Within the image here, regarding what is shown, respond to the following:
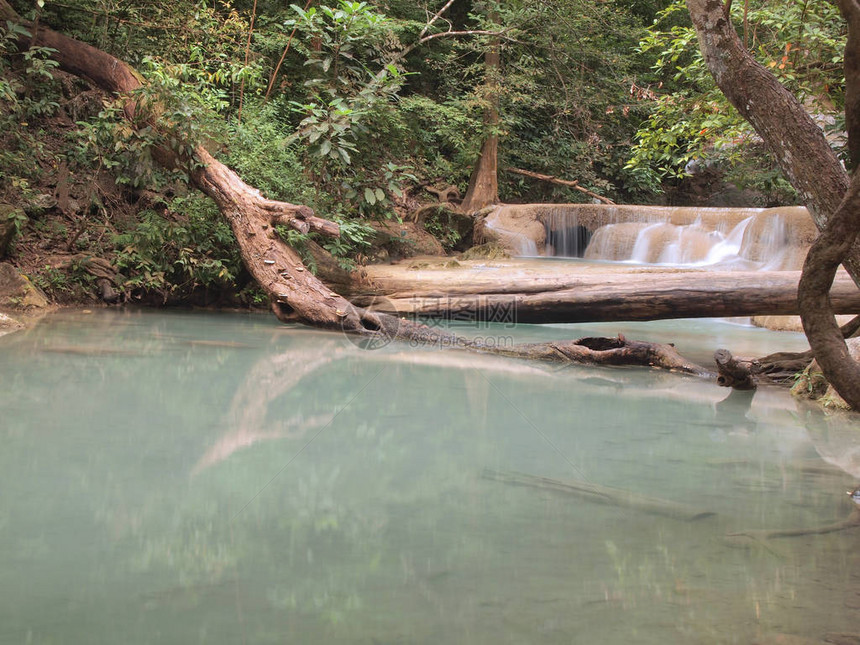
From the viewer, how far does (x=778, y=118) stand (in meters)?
3.10

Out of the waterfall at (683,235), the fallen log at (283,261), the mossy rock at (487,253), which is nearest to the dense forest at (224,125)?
the fallen log at (283,261)

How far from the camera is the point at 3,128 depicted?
8.67 m

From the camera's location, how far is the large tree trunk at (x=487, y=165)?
567 inches

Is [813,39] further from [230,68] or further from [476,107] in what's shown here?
[476,107]

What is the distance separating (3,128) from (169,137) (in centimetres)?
231

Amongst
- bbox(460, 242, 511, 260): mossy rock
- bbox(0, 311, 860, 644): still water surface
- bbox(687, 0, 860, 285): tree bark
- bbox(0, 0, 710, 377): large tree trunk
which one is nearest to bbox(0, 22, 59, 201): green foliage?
bbox(0, 0, 710, 377): large tree trunk

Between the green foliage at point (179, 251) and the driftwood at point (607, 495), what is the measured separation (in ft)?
19.8

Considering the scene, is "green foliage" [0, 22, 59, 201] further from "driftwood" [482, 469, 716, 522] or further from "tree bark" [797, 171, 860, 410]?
"tree bark" [797, 171, 860, 410]

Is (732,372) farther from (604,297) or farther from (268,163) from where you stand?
(268,163)

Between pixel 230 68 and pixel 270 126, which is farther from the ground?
pixel 230 68

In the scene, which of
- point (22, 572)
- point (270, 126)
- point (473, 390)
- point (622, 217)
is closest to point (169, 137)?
point (270, 126)

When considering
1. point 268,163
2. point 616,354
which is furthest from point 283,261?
point 616,354

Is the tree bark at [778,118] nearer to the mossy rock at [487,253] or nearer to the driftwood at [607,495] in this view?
the driftwood at [607,495]

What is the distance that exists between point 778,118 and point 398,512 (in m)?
2.32
